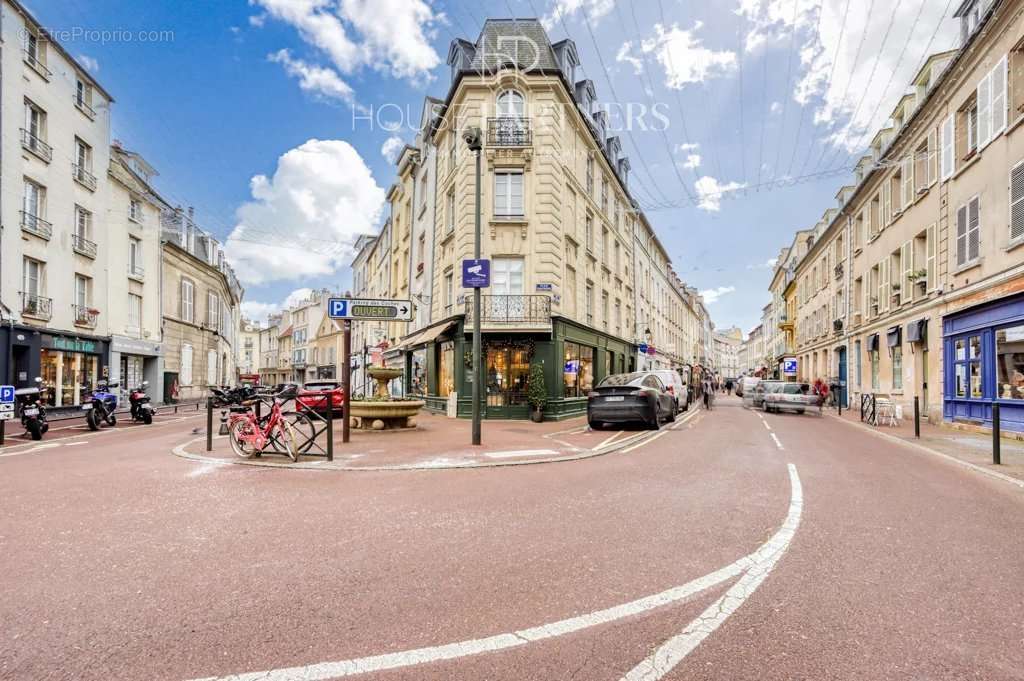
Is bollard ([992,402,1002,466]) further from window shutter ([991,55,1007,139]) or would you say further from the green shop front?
the green shop front

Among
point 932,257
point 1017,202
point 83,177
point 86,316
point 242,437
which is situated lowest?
point 242,437

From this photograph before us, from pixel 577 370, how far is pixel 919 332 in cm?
1157

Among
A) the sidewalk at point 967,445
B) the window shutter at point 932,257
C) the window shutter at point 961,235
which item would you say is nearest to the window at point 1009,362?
the sidewalk at point 967,445

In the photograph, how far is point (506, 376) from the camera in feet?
59.0

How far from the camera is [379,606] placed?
306cm

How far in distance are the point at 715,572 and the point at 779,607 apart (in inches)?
22.0

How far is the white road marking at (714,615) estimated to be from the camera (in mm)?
2412

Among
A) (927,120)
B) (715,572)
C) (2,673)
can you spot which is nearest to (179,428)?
(2,673)

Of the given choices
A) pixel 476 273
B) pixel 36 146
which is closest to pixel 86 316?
pixel 36 146

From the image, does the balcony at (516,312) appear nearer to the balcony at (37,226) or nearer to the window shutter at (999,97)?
the window shutter at (999,97)

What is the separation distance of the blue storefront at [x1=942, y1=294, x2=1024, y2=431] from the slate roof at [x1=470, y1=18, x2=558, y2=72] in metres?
15.5

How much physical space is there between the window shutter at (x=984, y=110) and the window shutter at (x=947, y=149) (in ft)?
4.95

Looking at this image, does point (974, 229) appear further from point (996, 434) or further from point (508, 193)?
point (508, 193)

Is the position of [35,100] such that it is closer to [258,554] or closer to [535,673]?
[258,554]
